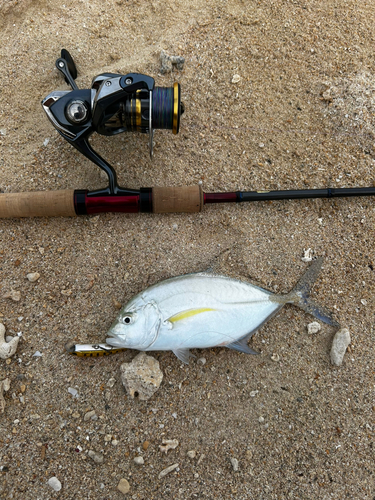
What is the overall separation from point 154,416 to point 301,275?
1.28 meters

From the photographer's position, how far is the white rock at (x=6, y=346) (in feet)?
6.53

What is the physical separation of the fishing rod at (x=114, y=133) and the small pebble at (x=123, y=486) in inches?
62.1

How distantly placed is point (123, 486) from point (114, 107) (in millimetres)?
2136

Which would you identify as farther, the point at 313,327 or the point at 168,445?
the point at 313,327

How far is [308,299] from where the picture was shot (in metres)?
2.13

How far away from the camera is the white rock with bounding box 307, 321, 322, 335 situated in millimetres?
2107

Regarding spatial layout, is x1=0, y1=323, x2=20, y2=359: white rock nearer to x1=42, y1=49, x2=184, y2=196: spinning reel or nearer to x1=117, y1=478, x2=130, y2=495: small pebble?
x1=117, y1=478, x2=130, y2=495: small pebble

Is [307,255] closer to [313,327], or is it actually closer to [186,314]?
[313,327]

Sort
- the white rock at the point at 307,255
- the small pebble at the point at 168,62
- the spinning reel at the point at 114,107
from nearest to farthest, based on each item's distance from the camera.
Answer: the spinning reel at the point at 114,107
the white rock at the point at 307,255
the small pebble at the point at 168,62

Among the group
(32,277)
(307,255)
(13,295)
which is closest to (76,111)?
(32,277)

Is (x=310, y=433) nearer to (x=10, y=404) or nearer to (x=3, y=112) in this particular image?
(x=10, y=404)

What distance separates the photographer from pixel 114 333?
1884mm

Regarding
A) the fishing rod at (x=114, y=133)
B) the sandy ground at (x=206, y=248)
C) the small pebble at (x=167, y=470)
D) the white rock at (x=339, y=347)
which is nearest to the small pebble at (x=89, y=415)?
the sandy ground at (x=206, y=248)

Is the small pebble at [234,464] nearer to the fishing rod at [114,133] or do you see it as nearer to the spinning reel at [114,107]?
the fishing rod at [114,133]
